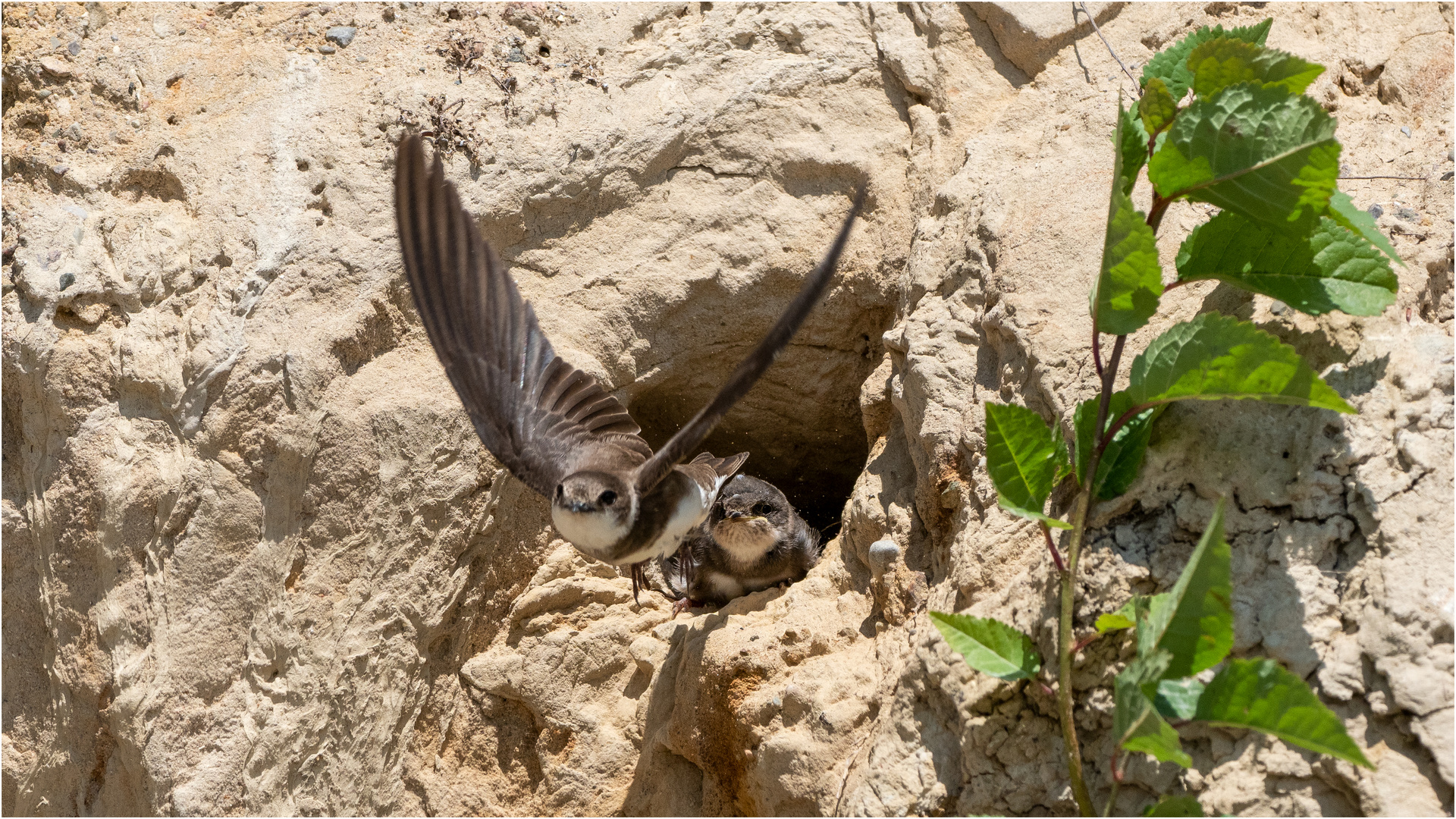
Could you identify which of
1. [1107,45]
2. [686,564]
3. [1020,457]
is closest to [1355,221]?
[1020,457]

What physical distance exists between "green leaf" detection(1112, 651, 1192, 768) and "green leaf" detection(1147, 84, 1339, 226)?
854mm

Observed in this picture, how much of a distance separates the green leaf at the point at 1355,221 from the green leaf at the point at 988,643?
3.20ft

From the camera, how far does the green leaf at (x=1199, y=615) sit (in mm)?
1688

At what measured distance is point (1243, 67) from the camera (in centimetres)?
196

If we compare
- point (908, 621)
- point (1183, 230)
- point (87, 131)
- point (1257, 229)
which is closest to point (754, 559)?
point (908, 621)

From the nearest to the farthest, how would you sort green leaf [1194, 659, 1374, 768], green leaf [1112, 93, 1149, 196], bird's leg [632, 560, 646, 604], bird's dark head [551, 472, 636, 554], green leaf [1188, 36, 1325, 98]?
green leaf [1194, 659, 1374, 768], green leaf [1188, 36, 1325, 98], green leaf [1112, 93, 1149, 196], bird's dark head [551, 472, 636, 554], bird's leg [632, 560, 646, 604]

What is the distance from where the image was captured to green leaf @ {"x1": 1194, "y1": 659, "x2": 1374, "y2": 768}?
1.64m

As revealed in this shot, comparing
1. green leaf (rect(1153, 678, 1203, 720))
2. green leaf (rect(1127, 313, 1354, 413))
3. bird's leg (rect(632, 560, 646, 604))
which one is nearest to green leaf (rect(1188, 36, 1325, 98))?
green leaf (rect(1127, 313, 1354, 413))

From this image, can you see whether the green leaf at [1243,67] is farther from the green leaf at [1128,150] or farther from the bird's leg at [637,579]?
the bird's leg at [637,579]

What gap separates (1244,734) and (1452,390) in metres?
0.79

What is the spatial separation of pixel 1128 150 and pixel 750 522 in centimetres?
208

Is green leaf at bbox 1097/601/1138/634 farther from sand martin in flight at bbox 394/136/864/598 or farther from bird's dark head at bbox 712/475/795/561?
bird's dark head at bbox 712/475/795/561

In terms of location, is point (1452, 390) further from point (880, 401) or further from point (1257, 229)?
point (880, 401)

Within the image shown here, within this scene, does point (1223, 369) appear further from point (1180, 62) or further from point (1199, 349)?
point (1180, 62)
